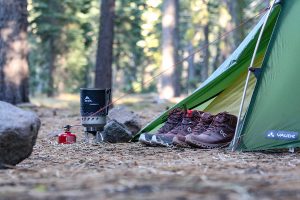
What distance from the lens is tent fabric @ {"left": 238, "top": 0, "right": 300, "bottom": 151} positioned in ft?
16.2

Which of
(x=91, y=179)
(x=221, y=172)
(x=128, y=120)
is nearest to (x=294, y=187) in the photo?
(x=221, y=172)

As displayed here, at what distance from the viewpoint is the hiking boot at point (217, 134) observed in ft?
17.7

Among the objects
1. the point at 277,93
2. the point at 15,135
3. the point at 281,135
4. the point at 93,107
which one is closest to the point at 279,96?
the point at 277,93

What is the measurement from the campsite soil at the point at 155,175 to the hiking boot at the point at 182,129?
0.19m

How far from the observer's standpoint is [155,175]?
3260 mm

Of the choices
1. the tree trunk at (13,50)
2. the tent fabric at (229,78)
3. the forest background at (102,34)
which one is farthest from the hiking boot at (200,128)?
the tree trunk at (13,50)

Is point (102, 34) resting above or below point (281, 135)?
above

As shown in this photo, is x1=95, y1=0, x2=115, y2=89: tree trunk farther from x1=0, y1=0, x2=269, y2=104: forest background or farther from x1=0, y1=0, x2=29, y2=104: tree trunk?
x1=0, y1=0, x2=29, y2=104: tree trunk

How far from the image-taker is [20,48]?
472 inches

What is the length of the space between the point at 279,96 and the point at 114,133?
223cm

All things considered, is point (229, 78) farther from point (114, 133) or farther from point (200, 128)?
point (114, 133)

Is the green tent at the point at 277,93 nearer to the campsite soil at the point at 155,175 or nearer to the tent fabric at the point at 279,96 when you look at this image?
the tent fabric at the point at 279,96

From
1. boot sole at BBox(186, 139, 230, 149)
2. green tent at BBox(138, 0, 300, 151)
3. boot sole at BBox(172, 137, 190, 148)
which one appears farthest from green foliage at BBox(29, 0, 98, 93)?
green tent at BBox(138, 0, 300, 151)

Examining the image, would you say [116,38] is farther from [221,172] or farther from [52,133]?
[221,172]
